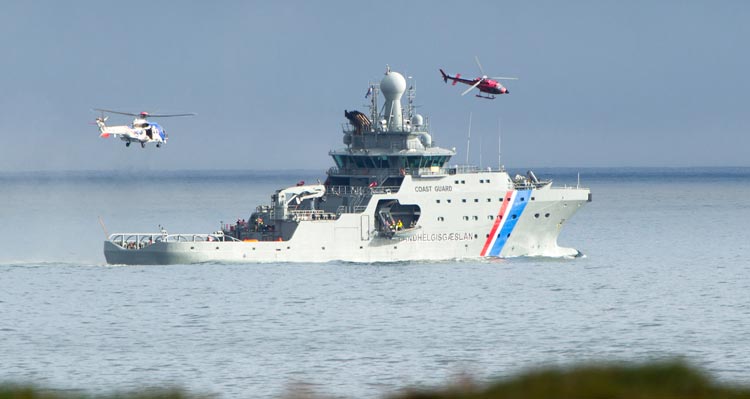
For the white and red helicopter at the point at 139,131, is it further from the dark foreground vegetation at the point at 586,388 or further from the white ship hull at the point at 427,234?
the dark foreground vegetation at the point at 586,388

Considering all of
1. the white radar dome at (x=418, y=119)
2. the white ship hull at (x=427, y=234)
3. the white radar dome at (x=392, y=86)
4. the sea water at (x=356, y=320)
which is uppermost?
the white radar dome at (x=392, y=86)

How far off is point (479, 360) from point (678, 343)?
20.7 ft

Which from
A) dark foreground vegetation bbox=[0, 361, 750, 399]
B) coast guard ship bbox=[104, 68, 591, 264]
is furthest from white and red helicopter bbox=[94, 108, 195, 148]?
dark foreground vegetation bbox=[0, 361, 750, 399]

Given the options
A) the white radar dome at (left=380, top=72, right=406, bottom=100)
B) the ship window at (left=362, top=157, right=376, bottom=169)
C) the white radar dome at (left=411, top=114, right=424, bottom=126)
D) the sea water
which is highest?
the white radar dome at (left=380, top=72, right=406, bottom=100)

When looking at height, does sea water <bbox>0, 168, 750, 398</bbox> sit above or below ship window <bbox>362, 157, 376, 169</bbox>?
below

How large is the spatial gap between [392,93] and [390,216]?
6823 millimetres

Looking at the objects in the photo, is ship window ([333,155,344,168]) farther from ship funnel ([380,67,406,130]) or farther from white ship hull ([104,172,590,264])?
white ship hull ([104,172,590,264])

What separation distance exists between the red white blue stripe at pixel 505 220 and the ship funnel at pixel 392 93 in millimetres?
6409

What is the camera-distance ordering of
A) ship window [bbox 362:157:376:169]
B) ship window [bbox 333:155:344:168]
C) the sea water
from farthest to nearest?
1. ship window [bbox 333:155:344:168]
2. ship window [bbox 362:157:376:169]
3. the sea water

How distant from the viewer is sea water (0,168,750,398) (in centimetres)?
2864

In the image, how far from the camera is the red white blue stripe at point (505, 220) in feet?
174

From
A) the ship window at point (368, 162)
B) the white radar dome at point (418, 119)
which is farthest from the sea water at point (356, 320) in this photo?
the white radar dome at point (418, 119)

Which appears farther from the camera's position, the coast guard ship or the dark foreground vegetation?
the coast guard ship

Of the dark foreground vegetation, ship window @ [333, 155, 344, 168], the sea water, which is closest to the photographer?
the dark foreground vegetation
